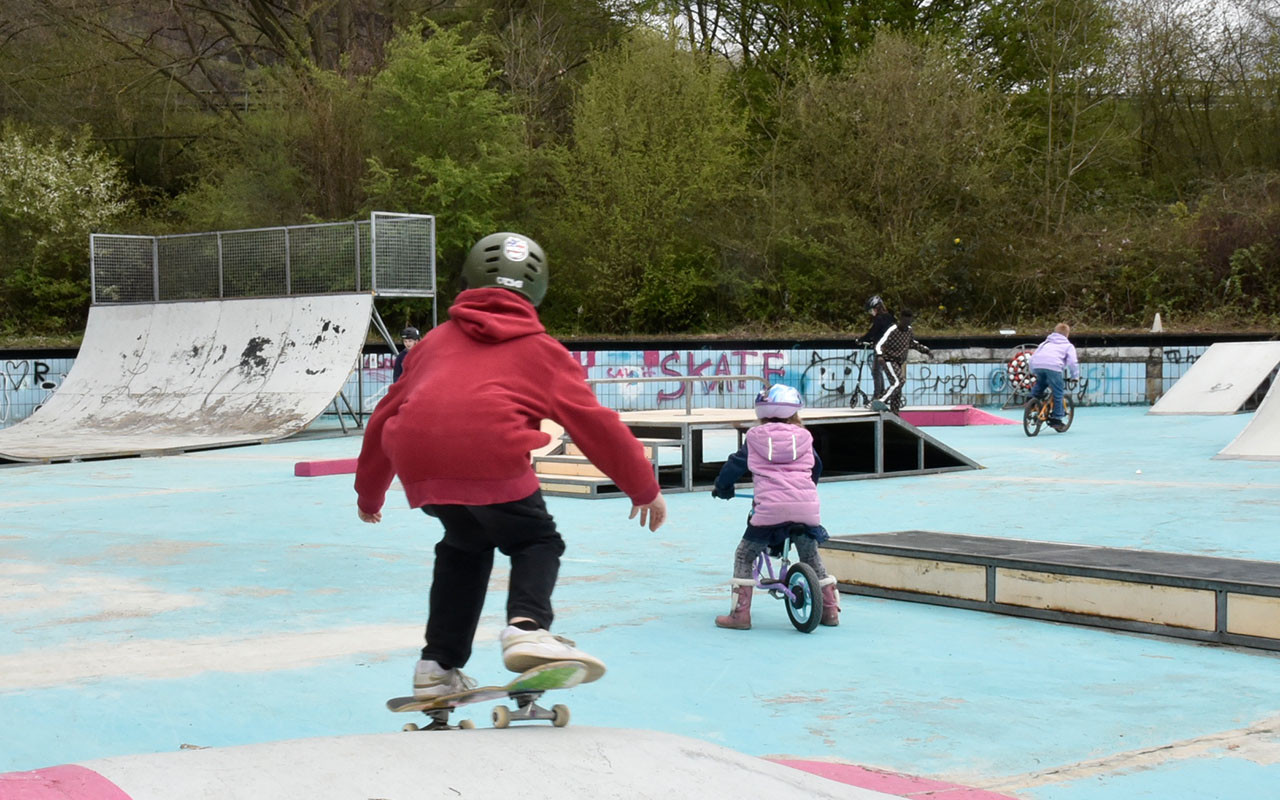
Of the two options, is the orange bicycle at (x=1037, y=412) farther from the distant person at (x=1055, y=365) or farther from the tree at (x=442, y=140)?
the tree at (x=442, y=140)

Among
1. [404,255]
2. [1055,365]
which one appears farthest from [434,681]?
[404,255]

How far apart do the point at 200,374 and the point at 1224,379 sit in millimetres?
17149

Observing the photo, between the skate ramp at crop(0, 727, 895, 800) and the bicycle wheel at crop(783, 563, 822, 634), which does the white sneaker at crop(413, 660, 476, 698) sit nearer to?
the skate ramp at crop(0, 727, 895, 800)

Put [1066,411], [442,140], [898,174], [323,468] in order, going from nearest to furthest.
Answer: [323,468]
[1066,411]
[898,174]
[442,140]

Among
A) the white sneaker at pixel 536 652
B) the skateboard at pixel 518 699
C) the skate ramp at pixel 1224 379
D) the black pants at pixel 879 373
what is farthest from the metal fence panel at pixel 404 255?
the white sneaker at pixel 536 652

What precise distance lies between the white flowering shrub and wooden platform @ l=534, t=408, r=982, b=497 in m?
21.9

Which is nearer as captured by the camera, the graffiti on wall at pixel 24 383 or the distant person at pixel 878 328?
the distant person at pixel 878 328

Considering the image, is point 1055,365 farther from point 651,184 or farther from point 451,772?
point 451,772

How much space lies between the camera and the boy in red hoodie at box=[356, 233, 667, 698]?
11.8 feet

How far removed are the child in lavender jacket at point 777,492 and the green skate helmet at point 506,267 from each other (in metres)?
2.58

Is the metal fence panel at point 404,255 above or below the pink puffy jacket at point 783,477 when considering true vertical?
above

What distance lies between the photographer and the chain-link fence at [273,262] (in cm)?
2064

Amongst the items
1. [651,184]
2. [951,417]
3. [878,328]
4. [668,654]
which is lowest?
[668,654]

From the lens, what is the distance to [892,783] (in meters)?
3.89
